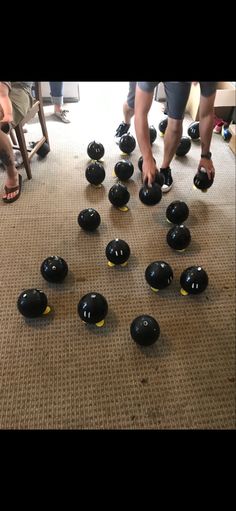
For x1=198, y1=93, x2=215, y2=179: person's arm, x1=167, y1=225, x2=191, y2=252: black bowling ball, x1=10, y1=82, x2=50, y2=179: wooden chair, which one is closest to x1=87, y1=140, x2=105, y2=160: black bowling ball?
x1=10, y1=82, x2=50, y2=179: wooden chair

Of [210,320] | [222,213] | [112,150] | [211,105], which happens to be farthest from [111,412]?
[112,150]

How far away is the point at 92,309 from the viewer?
4.13 ft

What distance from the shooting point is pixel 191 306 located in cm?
143

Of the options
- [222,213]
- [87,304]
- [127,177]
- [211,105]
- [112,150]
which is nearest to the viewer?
[87,304]

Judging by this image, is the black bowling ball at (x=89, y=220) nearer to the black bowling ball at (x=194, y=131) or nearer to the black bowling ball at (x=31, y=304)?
the black bowling ball at (x=31, y=304)

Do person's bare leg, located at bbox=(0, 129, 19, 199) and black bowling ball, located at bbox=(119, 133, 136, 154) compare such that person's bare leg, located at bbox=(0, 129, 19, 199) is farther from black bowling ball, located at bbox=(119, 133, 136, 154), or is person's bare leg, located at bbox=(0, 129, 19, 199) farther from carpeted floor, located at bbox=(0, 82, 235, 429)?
black bowling ball, located at bbox=(119, 133, 136, 154)

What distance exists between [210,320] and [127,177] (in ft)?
3.27

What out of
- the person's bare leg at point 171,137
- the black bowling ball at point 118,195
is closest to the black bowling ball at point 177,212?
the black bowling ball at point 118,195

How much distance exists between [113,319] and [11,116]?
Result: 1.08 metres

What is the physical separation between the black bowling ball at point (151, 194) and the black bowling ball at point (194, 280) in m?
0.48

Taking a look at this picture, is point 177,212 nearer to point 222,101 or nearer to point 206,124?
point 206,124

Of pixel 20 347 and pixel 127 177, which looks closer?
pixel 20 347

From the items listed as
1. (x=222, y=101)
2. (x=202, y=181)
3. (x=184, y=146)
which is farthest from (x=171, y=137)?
(x=222, y=101)

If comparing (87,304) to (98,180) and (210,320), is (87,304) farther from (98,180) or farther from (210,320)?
(98,180)
